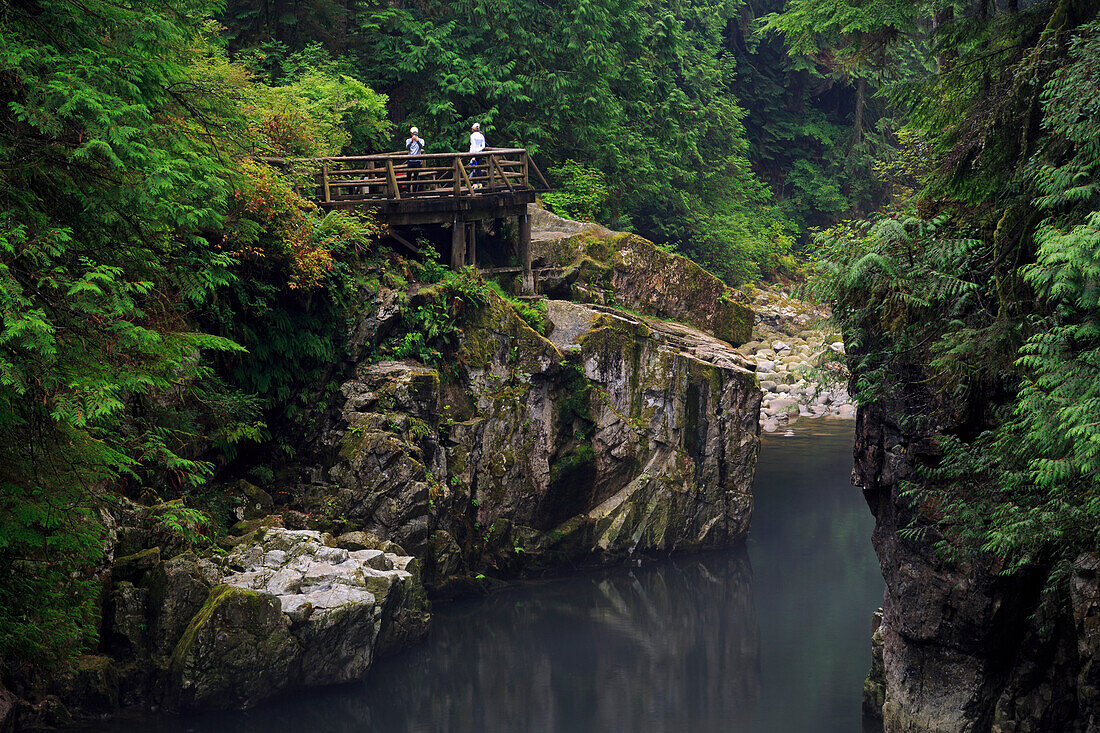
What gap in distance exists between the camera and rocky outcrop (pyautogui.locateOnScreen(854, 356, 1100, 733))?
1128 cm

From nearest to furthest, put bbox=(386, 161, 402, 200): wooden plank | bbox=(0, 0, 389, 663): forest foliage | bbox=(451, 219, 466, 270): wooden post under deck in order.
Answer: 1. bbox=(0, 0, 389, 663): forest foliage
2. bbox=(386, 161, 402, 200): wooden plank
3. bbox=(451, 219, 466, 270): wooden post under deck

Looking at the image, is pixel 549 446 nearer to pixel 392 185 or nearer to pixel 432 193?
pixel 432 193

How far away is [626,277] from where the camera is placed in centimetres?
2264

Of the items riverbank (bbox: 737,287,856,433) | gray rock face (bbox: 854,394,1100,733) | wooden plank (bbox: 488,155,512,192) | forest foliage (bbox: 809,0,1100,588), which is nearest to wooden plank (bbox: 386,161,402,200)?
wooden plank (bbox: 488,155,512,192)

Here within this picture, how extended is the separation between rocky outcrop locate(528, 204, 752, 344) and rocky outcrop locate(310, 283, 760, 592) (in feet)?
2.82

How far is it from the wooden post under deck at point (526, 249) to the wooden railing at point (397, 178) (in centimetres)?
69

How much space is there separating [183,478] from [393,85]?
14.0 m

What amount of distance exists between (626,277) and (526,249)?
2507mm

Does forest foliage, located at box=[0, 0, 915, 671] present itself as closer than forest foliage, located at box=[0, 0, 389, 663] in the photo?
No

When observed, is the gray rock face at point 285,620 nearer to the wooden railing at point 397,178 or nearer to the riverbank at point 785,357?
the wooden railing at point 397,178

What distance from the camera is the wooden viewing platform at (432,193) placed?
1939cm

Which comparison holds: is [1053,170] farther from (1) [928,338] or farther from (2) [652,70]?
(2) [652,70]

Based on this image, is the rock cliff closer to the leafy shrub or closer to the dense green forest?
the dense green forest

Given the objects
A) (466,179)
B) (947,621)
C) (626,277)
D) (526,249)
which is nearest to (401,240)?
(466,179)
